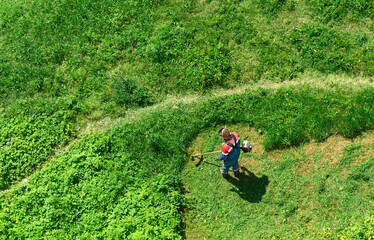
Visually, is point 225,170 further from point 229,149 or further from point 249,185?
point 229,149

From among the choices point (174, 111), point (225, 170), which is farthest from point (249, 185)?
point (174, 111)

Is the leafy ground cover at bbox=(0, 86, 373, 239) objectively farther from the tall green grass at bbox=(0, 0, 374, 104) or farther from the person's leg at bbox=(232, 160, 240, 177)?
the tall green grass at bbox=(0, 0, 374, 104)

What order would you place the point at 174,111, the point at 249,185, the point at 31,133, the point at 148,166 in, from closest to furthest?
the point at 249,185, the point at 148,166, the point at 174,111, the point at 31,133

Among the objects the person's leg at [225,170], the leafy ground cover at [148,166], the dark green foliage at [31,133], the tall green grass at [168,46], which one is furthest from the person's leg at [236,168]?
the dark green foliage at [31,133]

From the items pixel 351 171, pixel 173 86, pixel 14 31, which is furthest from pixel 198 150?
pixel 14 31

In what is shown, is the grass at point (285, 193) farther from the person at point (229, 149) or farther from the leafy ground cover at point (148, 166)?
the person at point (229, 149)

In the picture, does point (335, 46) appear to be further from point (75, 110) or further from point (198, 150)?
point (75, 110)
